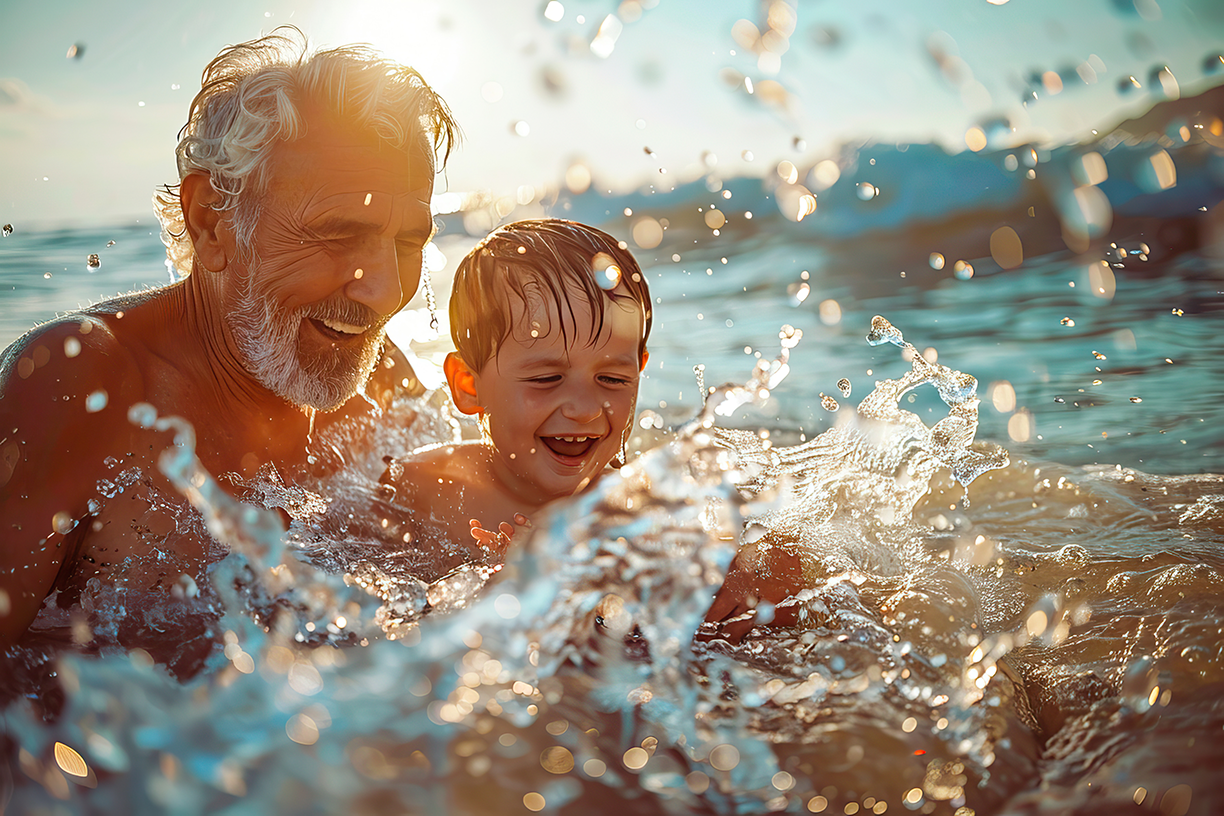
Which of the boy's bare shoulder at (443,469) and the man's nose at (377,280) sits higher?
the man's nose at (377,280)

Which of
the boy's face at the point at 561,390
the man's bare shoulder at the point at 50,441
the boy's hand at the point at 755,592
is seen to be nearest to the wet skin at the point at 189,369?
the man's bare shoulder at the point at 50,441

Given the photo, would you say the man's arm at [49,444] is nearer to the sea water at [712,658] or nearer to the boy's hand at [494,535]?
the sea water at [712,658]

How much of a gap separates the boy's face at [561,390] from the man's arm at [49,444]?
1100 mm

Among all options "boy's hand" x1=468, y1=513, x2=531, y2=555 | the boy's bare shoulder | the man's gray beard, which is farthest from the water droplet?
"boy's hand" x1=468, y1=513, x2=531, y2=555

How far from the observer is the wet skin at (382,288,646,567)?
2.57m

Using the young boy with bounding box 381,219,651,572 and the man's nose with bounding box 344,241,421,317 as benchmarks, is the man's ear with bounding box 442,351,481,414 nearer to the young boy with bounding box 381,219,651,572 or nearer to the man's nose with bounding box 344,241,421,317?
the young boy with bounding box 381,219,651,572

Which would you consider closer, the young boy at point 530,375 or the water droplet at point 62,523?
the water droplet at point 62,523

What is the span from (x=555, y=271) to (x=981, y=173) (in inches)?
209

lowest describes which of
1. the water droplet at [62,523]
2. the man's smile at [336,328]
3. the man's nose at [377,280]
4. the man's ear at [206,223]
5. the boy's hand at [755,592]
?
the boy's hand at [755,592]

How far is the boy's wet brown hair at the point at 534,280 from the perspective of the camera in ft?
8.46

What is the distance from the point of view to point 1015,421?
4.99 m

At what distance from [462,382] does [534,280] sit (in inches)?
20.5

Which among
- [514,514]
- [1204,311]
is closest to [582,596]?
[514,514]

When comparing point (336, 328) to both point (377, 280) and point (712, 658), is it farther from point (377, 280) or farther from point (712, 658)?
point (712, 658)
